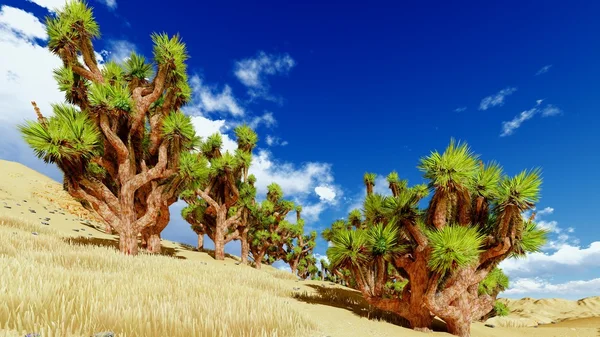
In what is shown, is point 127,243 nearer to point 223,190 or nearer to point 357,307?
point 357,307

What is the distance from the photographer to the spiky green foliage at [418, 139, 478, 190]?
632cm

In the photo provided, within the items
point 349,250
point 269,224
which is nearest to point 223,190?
point 269,224

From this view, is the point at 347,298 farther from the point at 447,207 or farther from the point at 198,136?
the point at 198,136

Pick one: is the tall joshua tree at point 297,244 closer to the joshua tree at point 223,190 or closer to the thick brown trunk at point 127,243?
the joshua tree at point 223,190

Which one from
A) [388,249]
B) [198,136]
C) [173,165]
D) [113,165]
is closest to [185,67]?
[198,136]

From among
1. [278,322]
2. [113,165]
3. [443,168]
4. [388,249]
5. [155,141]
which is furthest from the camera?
[155,141]

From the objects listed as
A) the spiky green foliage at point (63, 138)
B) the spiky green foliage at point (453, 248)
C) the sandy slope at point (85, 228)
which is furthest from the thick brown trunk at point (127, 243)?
the spiky green foliage at point (453, 248)

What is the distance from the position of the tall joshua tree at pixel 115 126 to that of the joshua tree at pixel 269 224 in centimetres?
1594

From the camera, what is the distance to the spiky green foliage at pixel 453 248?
19.5 ft

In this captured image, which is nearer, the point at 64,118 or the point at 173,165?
the point at 64,118

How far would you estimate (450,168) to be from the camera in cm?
633

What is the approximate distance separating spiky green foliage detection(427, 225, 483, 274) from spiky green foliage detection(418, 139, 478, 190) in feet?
3.35

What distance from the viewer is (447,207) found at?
716 centimetres

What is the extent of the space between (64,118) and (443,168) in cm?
1171
